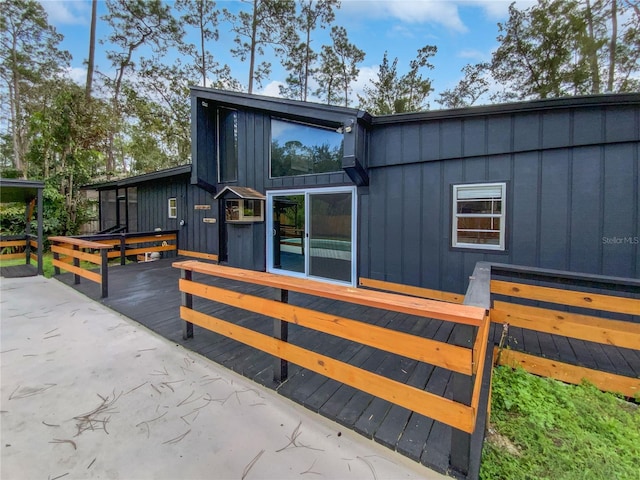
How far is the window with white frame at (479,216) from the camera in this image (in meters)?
3.74

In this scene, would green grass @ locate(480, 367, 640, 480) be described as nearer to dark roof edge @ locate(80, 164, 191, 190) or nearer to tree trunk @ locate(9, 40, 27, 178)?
dark roof edge @ locate(80, 164, 191, 190)

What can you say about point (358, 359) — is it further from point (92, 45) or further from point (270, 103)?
point (92, 45)

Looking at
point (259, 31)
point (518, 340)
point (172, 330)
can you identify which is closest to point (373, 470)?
point (518, 340)

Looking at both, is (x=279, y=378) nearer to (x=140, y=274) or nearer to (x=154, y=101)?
(x=140, y=274)

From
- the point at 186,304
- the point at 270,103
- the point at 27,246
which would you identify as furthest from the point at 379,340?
the point at 27,246

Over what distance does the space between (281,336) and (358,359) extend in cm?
81

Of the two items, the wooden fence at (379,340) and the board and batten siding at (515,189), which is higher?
the board and batten siding at (515,189)

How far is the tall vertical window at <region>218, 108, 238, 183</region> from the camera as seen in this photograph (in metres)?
6.61

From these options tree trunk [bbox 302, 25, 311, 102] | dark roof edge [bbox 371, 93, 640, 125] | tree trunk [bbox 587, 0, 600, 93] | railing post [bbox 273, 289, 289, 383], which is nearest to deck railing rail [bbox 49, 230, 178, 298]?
railing post [bbox 273, 289, 289, 383]

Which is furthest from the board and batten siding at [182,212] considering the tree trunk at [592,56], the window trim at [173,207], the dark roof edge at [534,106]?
the tree trunk at [592,56]

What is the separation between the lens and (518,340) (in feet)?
9.90

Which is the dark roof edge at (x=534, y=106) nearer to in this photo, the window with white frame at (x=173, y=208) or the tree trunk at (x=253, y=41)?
the window with white frame at (x=173, y=208)

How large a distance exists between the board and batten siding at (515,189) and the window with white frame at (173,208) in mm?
5904

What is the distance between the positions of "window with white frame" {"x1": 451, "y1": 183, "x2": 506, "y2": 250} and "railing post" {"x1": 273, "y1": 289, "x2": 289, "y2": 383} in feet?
9.36
